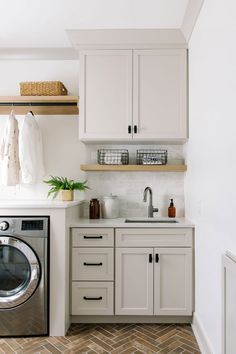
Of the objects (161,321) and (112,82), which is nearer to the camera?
(161,321)

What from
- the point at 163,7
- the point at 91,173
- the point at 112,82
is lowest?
the point at 91,173

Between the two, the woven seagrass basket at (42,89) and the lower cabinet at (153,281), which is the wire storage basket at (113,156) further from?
the lower cabinet at (153,281)

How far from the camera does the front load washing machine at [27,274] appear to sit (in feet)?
7.82

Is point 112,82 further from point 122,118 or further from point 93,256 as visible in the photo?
point 93,256

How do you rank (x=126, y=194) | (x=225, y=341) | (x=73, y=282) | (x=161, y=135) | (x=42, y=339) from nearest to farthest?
1. (x=225, y=341)
2. (x=42, y=339)
3. (x=73, y=282)
4. (x=161, y=135)
5. (x=126, y=194)

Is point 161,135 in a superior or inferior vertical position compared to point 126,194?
superior

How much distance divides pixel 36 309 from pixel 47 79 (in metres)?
2.26

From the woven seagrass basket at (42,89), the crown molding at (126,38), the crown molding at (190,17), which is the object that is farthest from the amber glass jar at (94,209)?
the crown molding at (190,17)

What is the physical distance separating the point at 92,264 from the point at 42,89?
Result: 5.60 feet

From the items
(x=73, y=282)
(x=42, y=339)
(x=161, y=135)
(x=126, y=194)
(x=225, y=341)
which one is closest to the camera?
(x=225, y=341)

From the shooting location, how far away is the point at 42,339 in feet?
7.82

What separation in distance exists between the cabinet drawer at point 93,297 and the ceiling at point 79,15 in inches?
89.1

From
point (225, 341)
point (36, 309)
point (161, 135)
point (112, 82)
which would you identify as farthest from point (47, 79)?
point (225, 341)

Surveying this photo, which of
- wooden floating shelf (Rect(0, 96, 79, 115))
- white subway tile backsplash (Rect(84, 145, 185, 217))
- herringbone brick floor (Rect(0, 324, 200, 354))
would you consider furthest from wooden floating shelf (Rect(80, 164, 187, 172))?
herringbone brick floor (Rect(0, 324, 200, 354))
